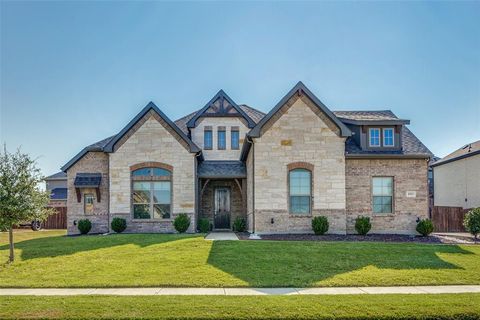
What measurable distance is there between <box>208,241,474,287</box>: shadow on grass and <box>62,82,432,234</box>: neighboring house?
365 cm

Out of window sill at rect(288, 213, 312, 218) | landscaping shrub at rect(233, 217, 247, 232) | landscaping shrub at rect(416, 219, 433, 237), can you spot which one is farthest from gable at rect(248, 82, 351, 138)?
landscaping shrub at rect(416, 219, 433, 237)

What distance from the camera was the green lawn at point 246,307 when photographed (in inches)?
311

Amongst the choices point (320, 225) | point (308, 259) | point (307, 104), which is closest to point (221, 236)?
point (320, 225)

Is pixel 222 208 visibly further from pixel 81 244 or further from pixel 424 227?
pixel 424 227

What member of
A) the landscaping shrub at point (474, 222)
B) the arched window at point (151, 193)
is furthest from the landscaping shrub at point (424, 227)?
the arched window at point (151, 193)

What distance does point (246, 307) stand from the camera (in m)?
8.28

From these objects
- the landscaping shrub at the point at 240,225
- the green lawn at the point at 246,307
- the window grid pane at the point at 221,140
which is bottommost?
the green lawn at the point at 246,307

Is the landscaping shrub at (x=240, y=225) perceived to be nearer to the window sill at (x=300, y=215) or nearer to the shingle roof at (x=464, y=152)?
the window sill at (x=300, y=215)

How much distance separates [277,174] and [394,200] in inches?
236

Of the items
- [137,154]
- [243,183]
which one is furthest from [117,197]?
[243,183]

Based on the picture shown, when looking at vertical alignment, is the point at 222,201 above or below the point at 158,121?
below

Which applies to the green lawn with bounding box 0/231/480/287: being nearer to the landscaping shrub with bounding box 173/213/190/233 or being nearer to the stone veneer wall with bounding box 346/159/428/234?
the landscaping shrub with bounding box 173/213/190/233

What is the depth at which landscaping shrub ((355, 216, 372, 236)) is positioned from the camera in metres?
18.9

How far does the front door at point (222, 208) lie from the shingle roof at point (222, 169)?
150 centimetres
